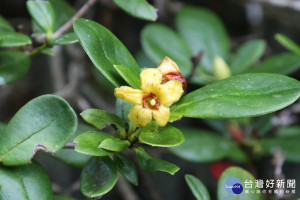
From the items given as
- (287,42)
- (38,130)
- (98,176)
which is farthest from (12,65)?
(287,42)

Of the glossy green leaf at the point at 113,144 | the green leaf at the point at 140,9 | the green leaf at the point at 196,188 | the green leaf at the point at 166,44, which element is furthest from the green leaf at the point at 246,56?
the glossy green leaf at the point at 113,144

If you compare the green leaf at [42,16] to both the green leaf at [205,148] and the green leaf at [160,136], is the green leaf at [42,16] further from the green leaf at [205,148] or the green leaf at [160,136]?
the green leaf at [205,148]

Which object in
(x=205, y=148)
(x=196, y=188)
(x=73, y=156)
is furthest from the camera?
(x=205, y=148)

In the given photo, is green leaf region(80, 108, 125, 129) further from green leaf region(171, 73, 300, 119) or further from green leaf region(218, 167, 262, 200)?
green leaf region(218, 167, 262, 200)

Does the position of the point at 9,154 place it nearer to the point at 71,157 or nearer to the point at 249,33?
the point at 71,157

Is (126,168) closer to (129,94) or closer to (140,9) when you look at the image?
(129,94)

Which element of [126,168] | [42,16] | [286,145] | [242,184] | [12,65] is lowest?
[286,145]

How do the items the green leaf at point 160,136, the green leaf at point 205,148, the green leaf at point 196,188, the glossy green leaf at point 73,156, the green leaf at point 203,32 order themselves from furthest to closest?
the green leaf at point 203,32, the green leaf at point 205,148, the glossy green leaf at point 73,156, the green leaf at point 196,188, the green leaf at point 160,136
